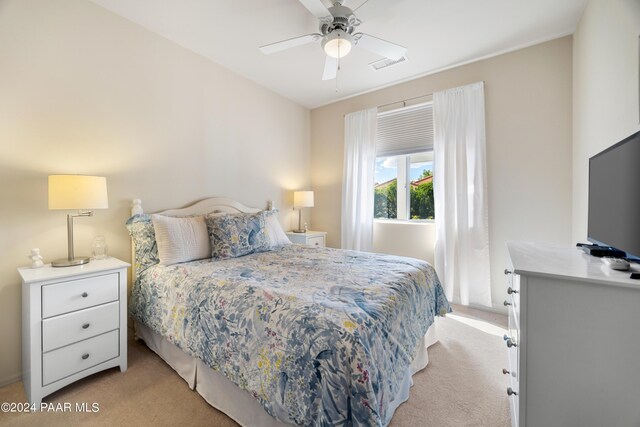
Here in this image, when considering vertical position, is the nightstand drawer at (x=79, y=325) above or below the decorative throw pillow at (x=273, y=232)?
below

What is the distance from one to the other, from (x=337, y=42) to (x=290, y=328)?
6.57 feet

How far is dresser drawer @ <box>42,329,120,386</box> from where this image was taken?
154 centimetres

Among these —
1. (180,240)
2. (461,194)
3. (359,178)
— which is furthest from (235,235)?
(461,194)

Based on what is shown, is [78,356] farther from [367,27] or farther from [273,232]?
[367,27]

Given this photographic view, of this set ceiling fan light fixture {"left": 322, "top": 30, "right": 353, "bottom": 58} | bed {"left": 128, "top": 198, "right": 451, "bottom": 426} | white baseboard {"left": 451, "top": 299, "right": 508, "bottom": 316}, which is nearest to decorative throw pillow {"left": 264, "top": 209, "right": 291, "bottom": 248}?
bed {"left": 128, "top": 198, "right": 451, "bottom": 426}

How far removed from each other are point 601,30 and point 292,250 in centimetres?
277

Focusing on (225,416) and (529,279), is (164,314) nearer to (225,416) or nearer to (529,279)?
(225,416)

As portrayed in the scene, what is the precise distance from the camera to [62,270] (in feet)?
5.39

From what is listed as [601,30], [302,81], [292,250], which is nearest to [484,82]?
[601,30]

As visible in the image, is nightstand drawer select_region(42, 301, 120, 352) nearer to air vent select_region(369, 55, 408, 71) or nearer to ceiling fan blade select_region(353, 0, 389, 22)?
ceiling fan blade select_region(353, 0, 389, 22)

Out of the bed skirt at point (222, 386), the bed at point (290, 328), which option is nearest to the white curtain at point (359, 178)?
the bed at point (290, 328)

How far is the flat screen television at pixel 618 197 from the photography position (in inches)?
36.0

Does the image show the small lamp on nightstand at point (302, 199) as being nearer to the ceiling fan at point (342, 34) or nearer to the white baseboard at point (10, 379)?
the ceiling fan at point (342, 34)

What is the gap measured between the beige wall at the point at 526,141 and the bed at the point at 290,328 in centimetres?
134
